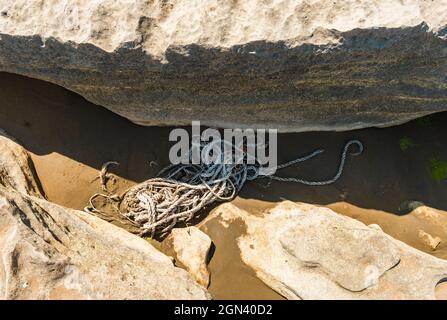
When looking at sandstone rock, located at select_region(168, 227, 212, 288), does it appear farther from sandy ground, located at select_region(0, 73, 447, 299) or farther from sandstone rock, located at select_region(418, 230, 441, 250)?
sandstone rock, located at select_region(418, 230, 441, 250)

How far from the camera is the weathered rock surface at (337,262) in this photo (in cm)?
251

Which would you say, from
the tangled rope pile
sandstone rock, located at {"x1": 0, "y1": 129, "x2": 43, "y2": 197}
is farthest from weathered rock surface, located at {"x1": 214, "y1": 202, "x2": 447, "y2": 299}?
sandstone rock, located at {"x1": 0, "y1": 129, "x2": 43, "y2": 197}

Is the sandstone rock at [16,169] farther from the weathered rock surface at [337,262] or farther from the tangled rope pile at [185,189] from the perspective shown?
the weathered rock surface at [337,262]

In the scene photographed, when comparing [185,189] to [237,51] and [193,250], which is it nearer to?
[193,250]

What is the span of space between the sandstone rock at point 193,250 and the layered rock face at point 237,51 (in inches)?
40.0

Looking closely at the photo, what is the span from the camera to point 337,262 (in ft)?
8.44

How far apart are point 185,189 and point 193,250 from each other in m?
0.58

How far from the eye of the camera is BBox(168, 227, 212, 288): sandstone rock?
274cm

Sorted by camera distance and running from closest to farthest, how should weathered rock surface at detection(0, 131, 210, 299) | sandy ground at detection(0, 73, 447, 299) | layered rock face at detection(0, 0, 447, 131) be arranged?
weathered rock surface at detection(0, 131, 210, 299)
layered rock face at detection(0, 0, 447, 131)
sandy ground at detection(0, 73, 447, 299)

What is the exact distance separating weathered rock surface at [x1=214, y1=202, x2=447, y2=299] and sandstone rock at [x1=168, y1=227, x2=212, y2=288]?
0.31 metres

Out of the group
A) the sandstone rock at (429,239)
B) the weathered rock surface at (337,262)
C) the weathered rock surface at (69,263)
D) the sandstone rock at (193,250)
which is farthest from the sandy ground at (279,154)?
the weathered rock surface at (69,263)

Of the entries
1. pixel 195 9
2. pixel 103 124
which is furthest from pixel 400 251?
pixel 103 124

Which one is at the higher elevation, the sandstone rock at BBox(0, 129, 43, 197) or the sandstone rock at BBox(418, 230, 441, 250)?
the sandstone rock at BBox(0, 129, 43, 197)
